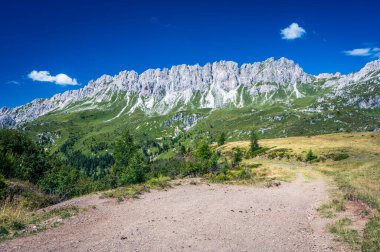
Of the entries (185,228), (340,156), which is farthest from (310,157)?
(185,228)

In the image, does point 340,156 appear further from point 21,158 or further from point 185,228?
point 21,158

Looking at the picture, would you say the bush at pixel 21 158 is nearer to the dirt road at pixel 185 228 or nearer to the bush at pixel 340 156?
the dirt road at pixel 185 228

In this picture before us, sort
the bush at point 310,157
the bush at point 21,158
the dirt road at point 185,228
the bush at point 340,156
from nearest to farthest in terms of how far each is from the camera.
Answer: the dirt road at point 185,228 → the bush at point 21,158 → the bush at point 340,156 → the bush at point 310,157

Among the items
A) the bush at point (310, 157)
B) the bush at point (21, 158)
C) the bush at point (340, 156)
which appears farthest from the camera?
the bush at point (310, 157)

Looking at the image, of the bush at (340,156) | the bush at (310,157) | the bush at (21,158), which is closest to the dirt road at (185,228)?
the bush at (21,158)

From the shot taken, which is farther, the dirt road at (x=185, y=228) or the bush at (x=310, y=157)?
the bush at (x=310, y=157)

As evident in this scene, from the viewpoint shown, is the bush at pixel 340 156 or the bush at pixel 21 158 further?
the bush at pixel 340 156

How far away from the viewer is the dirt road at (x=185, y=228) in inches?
537

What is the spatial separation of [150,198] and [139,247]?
13161mm

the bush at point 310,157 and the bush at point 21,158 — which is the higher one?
the bush at point 21,158

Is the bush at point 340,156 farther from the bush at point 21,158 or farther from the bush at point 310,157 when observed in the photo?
the bush at point 21,158

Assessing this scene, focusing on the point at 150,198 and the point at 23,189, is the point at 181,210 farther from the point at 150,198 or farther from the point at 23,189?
the point at 23,189

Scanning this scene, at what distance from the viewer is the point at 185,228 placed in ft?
55.2

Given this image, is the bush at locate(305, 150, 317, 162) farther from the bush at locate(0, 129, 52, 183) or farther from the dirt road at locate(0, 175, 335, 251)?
the bush at locate(0, 129, 52, 183)
